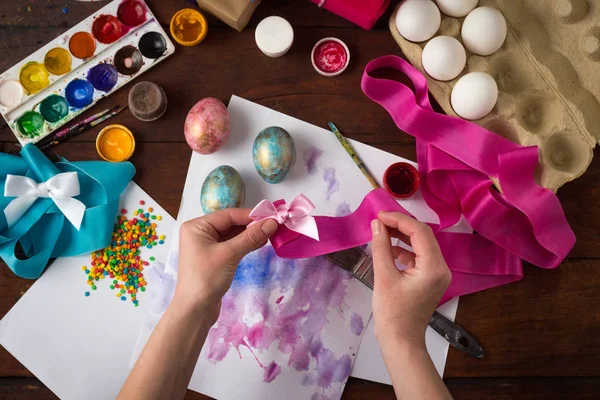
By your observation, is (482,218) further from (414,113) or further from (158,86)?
(158,86)

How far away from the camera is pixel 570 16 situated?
94cm

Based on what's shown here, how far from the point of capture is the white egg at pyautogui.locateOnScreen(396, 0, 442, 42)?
0.93 m

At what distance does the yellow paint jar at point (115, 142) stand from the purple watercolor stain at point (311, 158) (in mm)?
358

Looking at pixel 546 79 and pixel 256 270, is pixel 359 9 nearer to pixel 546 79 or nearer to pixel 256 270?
pixel 546 79

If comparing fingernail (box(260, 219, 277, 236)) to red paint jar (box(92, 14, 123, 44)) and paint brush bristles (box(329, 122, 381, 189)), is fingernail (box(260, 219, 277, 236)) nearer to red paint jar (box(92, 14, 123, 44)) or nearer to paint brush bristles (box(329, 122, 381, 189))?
paint brush bristles (box(329, 122, 381, 189))

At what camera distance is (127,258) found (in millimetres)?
1005

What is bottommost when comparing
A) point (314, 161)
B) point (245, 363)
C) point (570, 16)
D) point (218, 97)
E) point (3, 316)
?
point (245, 363)

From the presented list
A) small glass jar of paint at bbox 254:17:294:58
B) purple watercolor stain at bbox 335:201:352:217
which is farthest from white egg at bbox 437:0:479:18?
purple watercolor stain at bbox 335:201:352:217

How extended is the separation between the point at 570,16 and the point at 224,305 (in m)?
0.88

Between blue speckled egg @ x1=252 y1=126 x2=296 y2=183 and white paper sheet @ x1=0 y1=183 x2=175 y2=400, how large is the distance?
0.23m

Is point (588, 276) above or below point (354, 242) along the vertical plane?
below

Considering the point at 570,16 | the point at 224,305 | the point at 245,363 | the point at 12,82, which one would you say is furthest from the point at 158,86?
the point at 570,16

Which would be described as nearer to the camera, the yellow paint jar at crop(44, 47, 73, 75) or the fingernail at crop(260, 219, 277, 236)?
the fingernail at crop(260, 219, 277, 236)

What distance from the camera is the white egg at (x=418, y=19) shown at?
3.07 ft
